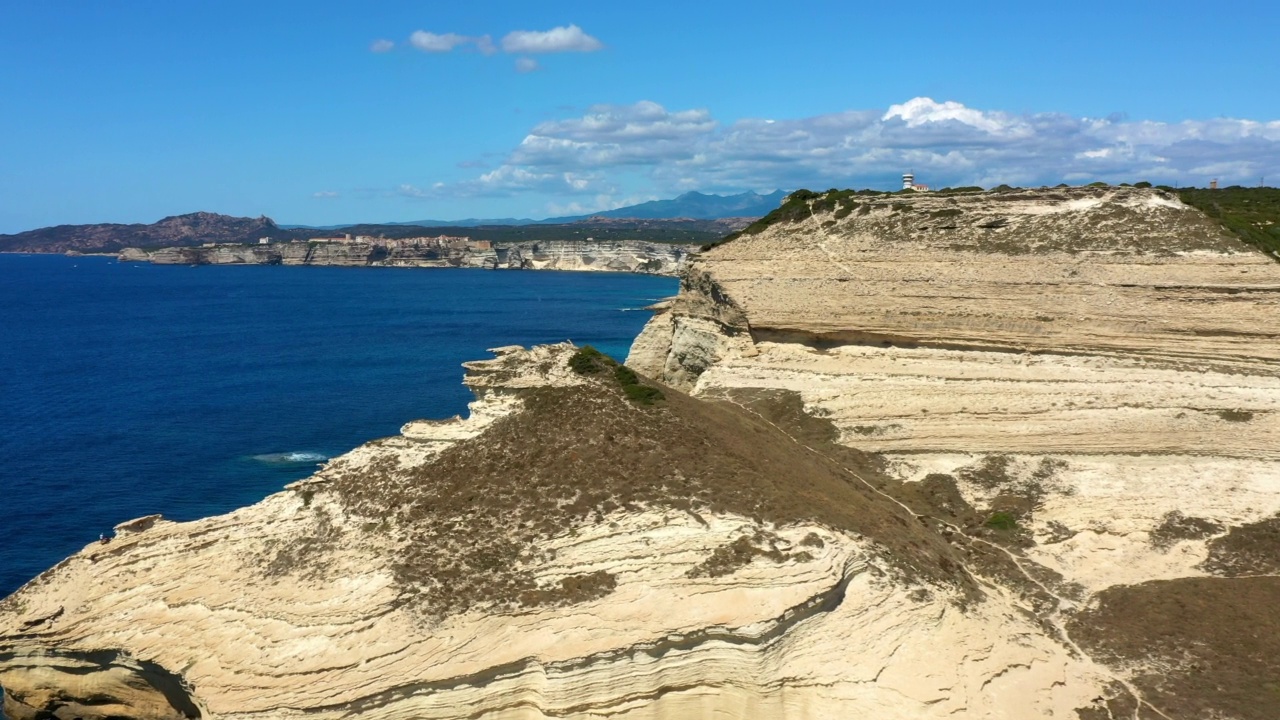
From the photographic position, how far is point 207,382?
64.2 m

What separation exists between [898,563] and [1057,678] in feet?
11.8

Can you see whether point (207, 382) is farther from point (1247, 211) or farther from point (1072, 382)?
point (1247, 211)

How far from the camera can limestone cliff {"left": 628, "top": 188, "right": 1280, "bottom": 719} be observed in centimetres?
1933

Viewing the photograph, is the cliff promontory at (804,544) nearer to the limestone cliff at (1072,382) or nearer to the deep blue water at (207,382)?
the limestone cliff at (1072,382)

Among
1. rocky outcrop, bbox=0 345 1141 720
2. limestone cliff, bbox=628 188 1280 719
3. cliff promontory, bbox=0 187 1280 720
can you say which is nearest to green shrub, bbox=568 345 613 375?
cliff promontory, bbox=0 187 1280 720

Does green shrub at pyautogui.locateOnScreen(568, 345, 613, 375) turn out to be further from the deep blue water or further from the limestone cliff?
the deep blue water

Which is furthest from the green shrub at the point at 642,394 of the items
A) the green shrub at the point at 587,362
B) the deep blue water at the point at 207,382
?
the deep blue water at the point at 207,382

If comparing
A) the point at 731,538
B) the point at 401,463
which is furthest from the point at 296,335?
the point at 731,538

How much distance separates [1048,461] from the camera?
24547mm

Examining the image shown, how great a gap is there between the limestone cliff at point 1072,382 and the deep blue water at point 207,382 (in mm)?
25687

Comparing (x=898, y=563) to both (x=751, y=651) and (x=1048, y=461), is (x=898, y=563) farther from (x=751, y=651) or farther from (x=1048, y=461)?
(x=1048, y=461)

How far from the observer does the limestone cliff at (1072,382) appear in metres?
19.3

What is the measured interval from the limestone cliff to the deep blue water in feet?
84.3

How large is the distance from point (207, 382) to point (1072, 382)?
60418 mm
